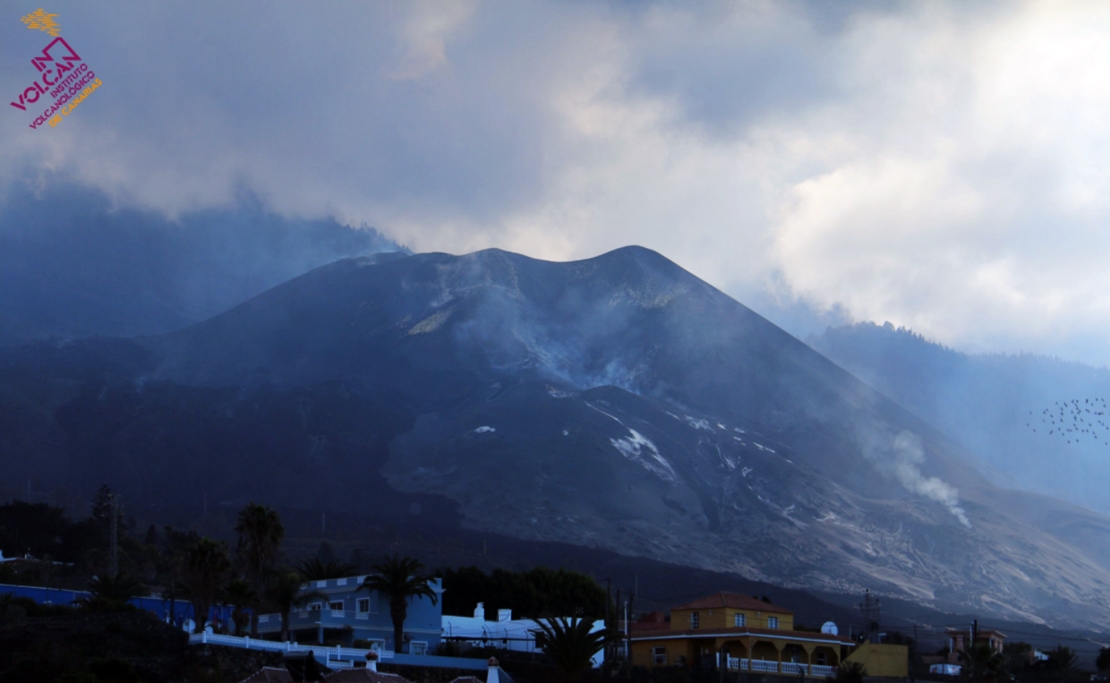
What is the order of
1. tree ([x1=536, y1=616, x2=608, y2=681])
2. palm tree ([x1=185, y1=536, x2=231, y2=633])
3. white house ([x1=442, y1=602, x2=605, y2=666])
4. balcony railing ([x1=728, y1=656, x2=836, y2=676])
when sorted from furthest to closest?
white house ([x1=442, y1=602, x2=605, y2=666])
balcony railing ([x1=728, y1=656, x2=836, y2=676])
palm tree ([x1=185, y1=536, x2=231, y2=633])
tree ([x1=536, y1=616, x2=608, y2=681])

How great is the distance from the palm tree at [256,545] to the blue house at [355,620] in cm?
345

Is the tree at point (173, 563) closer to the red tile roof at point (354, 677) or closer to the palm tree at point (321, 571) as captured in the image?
the palm tree at point (321, 571)

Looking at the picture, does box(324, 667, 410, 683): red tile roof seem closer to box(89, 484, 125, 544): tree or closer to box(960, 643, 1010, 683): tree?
box(960, 643, 1010, 683): tree

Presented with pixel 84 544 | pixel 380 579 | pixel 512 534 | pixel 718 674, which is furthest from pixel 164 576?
pixel 512 534

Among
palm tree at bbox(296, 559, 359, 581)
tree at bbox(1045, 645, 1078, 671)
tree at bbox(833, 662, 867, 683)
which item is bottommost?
tree at bbox(1045, 645, 1078, 671)

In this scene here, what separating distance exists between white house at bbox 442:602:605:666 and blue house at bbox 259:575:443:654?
2.34 meters

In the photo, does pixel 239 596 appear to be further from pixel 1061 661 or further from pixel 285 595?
pixel 1061 661

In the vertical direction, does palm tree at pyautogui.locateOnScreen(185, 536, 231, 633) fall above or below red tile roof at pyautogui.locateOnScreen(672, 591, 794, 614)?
above

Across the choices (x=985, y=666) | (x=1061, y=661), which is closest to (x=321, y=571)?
Result: (x=985, y=666)

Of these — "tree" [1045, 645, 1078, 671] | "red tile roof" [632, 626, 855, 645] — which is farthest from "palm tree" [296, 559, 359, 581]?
"tree" [1045, 645, 1078, 671]

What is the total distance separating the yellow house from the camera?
212 ft

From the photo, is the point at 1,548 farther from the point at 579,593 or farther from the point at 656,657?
the point at 656,657

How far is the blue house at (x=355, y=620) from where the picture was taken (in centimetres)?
6462

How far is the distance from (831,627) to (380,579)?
32.9 meters
